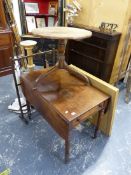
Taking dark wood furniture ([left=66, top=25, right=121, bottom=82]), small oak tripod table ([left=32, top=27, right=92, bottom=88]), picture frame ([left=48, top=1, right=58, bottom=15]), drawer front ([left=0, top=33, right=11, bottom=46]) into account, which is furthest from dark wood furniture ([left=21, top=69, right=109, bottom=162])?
picture frame ([left=48, top=1, right=58, bottom=15])

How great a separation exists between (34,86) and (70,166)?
30.3 inches

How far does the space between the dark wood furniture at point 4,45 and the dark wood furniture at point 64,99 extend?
3.78 ft

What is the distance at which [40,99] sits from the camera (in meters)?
1.36

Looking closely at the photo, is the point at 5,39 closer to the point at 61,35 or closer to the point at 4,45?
the point at 4,45

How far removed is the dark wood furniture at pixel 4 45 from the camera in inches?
94.0

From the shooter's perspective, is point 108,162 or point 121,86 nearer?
point 108,162

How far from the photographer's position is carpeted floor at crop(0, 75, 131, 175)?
4.48 feet

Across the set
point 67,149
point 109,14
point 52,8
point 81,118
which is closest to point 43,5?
point 52,8

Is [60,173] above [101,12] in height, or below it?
below

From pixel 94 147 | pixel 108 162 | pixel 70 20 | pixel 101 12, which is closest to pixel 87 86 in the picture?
pixel 94 147

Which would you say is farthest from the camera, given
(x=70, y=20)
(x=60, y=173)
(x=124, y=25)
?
(x=70, y=20)

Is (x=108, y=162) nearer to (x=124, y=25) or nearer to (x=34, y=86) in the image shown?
(x=34, y=86)

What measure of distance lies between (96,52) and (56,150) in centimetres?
135

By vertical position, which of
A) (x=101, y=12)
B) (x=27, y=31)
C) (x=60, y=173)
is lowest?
(x=60, y=173)
